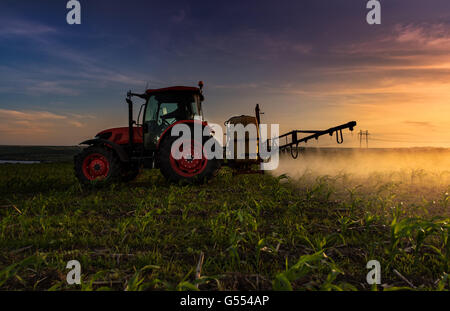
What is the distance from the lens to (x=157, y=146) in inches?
282

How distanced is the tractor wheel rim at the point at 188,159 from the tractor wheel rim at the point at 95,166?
197 centimetres

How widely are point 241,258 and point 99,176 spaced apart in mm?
6039

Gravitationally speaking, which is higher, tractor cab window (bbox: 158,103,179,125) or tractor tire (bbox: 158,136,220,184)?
tractor cab window (bbox: 158,103,179,125)

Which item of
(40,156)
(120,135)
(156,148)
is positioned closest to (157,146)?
(156,148)

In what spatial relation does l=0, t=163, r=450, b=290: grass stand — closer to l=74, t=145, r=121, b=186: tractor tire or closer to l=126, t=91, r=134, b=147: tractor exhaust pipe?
l=74, t=145, r=121, b=186: tractor tire

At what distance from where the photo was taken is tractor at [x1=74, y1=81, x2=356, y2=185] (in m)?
7.19

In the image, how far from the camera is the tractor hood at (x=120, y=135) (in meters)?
7.85

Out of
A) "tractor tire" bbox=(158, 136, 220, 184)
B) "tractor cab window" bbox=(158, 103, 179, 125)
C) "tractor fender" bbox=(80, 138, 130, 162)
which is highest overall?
"tractor cab window" bbox=(158, 103, 179, 125)

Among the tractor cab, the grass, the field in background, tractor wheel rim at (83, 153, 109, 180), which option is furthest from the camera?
the field in background

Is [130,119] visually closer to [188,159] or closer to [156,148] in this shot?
[156,148]

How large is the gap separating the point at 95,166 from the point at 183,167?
2.51m

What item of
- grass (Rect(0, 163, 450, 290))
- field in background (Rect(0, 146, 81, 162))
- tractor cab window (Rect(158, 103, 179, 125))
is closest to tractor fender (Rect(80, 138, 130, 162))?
tractor cab window (Rect(158, 103, 179, 125))

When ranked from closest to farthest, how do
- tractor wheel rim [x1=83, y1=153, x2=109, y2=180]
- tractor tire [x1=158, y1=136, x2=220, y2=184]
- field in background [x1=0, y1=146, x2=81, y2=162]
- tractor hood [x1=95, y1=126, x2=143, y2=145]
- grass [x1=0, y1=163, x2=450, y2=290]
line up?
grass [x1=0, y1=163, x2=450, y2=290] → tractor tire [x1=158, y1=136, x2=220, y2=184] → tractor wheel rim [x1=83, y1=153, x2=109, y2=180] → tractor hood [x1=95, y1=126, x2=143, y2=145] → field in background [x1=0, y1=146, x2=81, y2=162]
